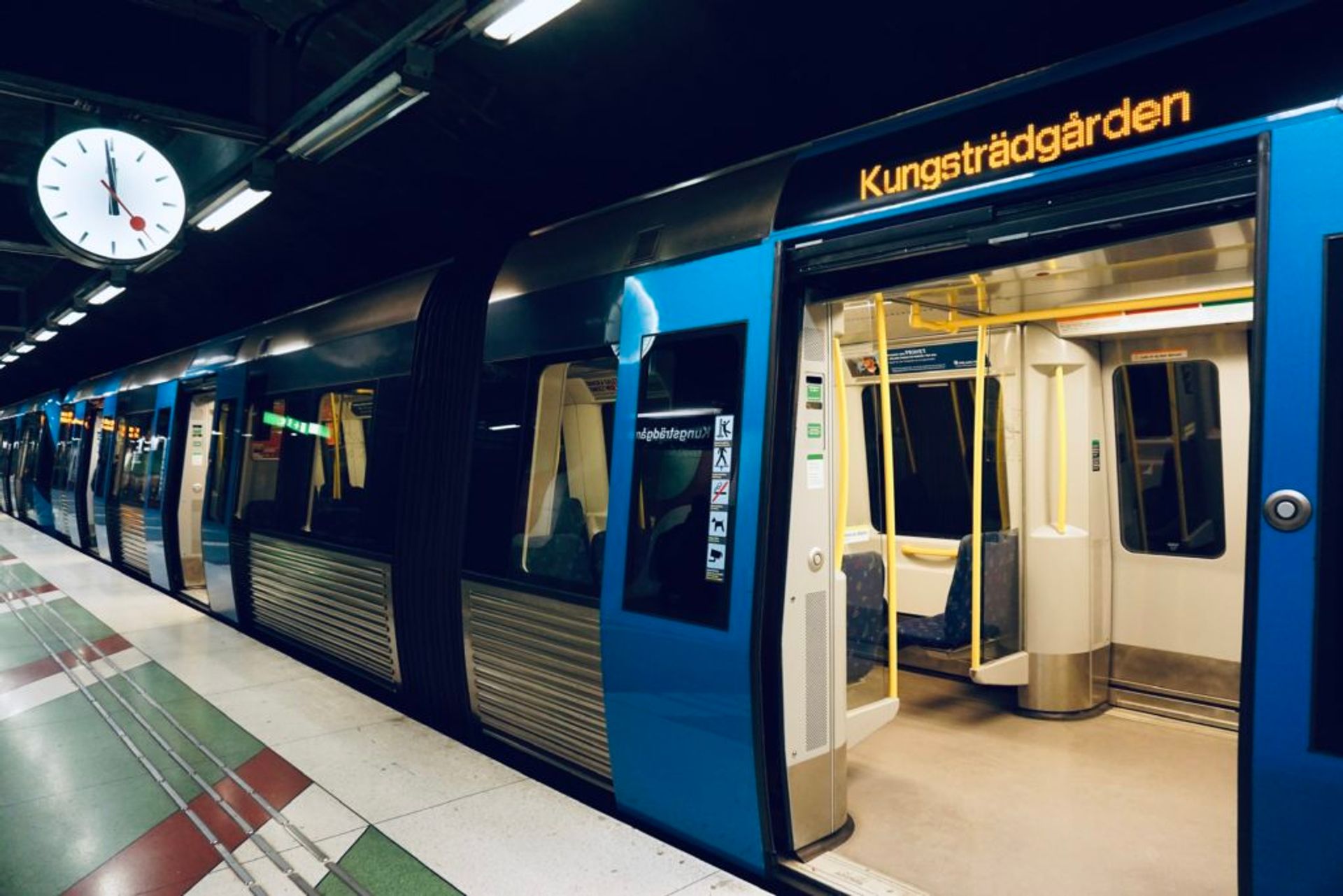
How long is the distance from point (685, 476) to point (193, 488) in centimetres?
763

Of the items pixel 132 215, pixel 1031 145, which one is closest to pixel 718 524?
pixel 1031 145

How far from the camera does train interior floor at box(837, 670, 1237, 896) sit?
8.98ft

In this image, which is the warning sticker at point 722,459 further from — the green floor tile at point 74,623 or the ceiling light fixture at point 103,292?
the ceiling light fixture at point 103,292

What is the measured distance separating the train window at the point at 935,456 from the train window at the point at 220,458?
15.5 feet

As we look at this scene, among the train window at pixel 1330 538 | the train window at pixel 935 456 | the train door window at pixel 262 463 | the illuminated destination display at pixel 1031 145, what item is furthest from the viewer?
the train door window at pixel 262 463

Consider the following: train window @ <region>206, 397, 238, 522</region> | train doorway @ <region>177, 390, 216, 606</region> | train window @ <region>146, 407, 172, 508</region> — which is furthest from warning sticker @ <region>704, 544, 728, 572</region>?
train window @ <region>146, 407, 172, 508</region>

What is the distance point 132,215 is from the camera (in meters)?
4.82

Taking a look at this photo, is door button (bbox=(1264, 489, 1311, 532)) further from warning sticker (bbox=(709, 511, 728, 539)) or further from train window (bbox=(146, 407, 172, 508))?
train window (bbox=(146, 407, 172, 508))

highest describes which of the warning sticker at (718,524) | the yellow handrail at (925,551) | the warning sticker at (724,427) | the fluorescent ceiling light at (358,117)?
the fluorescent ceiling light at (358,117)

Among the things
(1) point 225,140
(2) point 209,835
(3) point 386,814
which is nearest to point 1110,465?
(3) point 386,814

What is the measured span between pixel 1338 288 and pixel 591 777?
2761 millimetres

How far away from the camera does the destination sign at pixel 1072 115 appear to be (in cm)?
176

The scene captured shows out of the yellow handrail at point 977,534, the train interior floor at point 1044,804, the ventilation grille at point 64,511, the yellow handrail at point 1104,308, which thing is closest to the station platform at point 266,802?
the train interior floor at point 1044,804

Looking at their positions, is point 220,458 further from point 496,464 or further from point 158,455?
point 496,464
